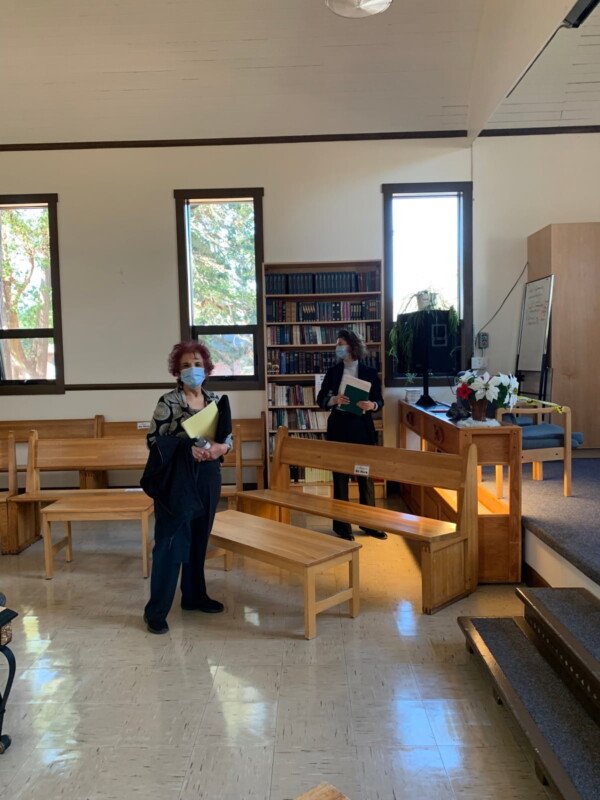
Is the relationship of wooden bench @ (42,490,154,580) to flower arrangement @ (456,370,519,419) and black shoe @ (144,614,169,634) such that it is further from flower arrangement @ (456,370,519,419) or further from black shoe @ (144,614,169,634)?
flower arrangement @ (456,370,519,419)

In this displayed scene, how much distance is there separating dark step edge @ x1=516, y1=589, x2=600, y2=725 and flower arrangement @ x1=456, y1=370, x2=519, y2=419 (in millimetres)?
1350

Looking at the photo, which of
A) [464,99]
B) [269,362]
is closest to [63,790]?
[269,362]

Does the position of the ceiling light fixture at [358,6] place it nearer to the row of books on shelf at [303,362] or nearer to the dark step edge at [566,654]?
the row of books on shelf at [303,362]

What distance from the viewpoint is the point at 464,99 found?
5578 millimetres

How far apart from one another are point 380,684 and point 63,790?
128 centimetres

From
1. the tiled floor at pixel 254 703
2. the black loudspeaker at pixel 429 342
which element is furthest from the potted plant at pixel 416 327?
the tiled floor at pixel 254 703

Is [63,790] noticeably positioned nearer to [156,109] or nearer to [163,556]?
[163,556]

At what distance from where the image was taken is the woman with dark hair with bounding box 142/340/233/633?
296 cm

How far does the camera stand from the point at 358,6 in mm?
3977

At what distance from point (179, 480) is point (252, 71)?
421 centimetres

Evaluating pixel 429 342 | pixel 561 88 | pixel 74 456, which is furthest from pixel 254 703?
pixel 561 88

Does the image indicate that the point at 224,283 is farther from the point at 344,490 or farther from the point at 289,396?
the point at 344,490

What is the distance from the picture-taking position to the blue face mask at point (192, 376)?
306 cm

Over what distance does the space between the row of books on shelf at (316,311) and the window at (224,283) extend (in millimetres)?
361
